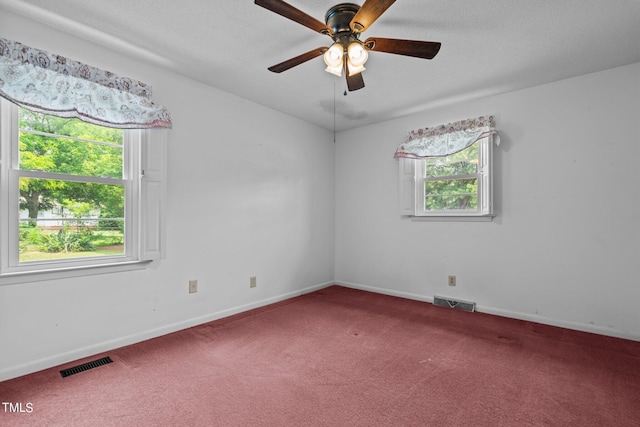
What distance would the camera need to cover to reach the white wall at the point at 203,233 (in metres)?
2.19

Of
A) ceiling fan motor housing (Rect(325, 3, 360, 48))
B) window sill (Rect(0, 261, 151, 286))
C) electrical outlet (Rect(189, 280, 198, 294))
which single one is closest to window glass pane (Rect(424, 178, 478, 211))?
ceiling fan motor housing (Rect(325, 3, 360, 48))

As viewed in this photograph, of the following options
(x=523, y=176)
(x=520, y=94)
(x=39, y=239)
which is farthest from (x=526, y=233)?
(x=39, y=239)

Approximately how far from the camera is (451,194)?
376 cm

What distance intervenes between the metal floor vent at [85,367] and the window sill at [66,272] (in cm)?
64

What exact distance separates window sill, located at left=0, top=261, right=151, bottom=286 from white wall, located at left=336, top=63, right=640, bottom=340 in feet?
10.1

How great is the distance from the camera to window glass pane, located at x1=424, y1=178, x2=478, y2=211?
3.61 m

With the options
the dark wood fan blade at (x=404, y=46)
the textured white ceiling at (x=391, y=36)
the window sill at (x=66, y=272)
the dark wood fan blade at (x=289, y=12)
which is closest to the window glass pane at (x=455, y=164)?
the textured white ceiling at (x=391, y=36)

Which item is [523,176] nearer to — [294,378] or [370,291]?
[370,291]

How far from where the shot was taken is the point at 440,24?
2.18 m

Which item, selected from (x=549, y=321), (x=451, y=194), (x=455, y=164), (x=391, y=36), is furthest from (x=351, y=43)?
(x=549, y=321)

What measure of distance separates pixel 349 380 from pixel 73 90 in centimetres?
282

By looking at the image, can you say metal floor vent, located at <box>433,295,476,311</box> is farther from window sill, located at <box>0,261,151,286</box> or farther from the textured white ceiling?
window sill, located at <box>0,261,151,286</box>

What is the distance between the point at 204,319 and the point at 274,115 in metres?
2.51

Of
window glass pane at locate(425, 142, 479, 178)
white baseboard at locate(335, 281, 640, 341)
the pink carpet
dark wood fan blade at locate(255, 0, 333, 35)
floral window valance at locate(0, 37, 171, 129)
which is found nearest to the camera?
dark wood fan blade at locate(255, 0, 333, 35)
